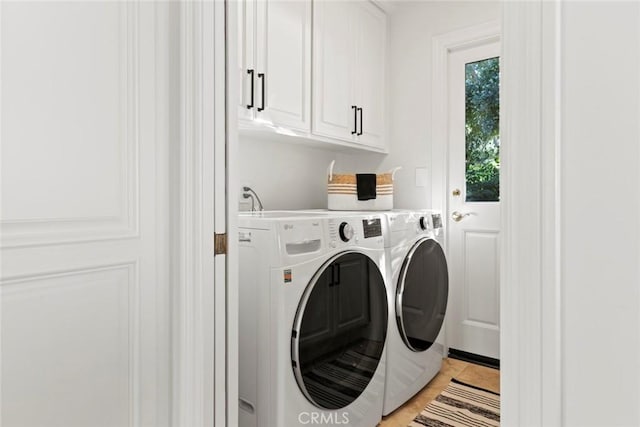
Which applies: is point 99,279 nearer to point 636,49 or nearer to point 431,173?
point 636,49

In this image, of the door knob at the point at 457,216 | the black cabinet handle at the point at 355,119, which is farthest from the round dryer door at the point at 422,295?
the black cabinet handle at the point at 355,119

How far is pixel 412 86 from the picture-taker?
2.65 metres

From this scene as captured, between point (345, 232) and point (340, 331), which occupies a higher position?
point (345, 232)

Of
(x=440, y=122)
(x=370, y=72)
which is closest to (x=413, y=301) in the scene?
(x=440, y=122)

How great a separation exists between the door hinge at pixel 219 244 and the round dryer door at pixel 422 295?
3.24 ft

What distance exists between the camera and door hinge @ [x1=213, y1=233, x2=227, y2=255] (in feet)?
3.65

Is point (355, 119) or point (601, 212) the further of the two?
point (355, 119)

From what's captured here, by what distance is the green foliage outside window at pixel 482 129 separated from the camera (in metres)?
2.46

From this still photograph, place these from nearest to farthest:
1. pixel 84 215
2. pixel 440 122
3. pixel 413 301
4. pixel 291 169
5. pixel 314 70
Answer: pixel 84 215 → pixel 413 301 → pixel 314 70 → pixel 291 169 → pixel 440 122

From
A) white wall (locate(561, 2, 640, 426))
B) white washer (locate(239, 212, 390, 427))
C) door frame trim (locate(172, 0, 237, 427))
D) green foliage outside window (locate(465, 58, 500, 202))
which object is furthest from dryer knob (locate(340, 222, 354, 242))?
green foliage outside window (locate(465, 58, 500, 202))

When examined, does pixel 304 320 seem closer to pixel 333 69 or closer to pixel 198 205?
pixel 198 205

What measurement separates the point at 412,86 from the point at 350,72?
1.83ft

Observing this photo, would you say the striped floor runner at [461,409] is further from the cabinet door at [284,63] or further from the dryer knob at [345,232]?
the cabinet door at [284,63]

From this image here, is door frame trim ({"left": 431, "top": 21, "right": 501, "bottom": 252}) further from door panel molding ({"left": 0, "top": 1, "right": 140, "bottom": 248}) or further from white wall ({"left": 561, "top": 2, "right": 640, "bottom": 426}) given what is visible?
white wall ({"left": 561, "top": 2, "right": 640, "bottom": 426})
